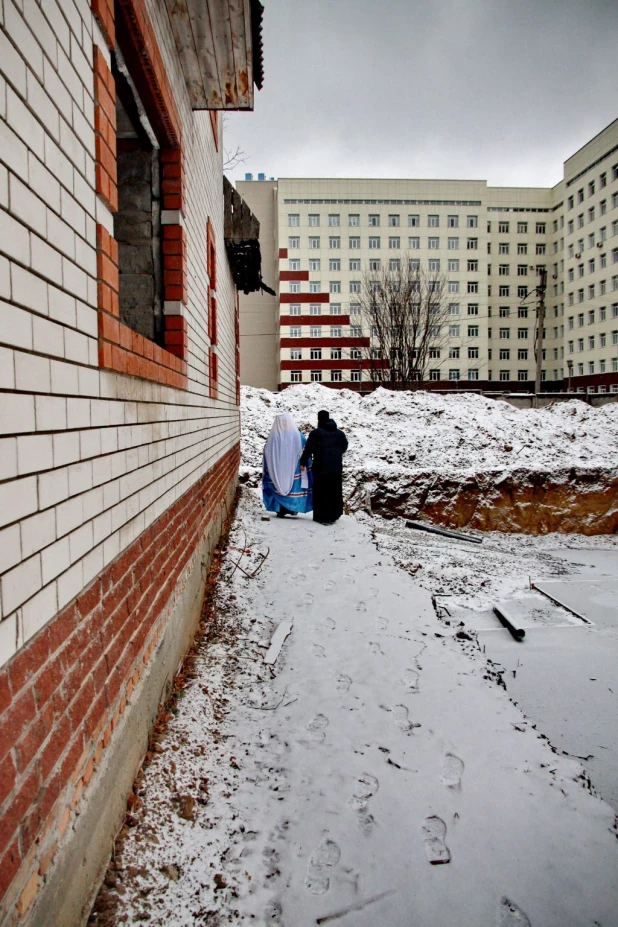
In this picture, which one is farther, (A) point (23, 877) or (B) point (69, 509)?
(B) point (69, 509)

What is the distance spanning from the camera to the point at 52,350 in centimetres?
152

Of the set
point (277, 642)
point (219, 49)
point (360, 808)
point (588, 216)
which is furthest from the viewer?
point (588, 216)

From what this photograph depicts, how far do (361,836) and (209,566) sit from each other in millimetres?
3293

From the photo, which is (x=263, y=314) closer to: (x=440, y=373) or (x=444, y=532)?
(x=440, y=373)

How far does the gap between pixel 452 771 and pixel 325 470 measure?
6.41 metres

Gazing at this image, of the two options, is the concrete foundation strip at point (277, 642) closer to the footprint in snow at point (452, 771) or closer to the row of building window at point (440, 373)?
the footprint in snow at point (452, 771)

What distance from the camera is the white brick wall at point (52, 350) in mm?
1271

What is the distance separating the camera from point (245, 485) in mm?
12125

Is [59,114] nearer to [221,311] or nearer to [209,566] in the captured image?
[209,566]

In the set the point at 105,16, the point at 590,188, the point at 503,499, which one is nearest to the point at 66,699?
the point at 105,16

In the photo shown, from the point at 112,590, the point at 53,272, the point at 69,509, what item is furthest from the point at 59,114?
the point at 112,590

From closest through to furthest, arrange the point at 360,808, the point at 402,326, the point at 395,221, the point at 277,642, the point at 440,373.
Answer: the point at 360,808 < the point at 277,642 < the point at 402,326 < the point at 440,373 < the point at 395,221

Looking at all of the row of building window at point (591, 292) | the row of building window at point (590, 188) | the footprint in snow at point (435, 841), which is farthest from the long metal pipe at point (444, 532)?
the row of building window at point (590, 188)

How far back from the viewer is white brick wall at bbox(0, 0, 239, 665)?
4.17 feet
